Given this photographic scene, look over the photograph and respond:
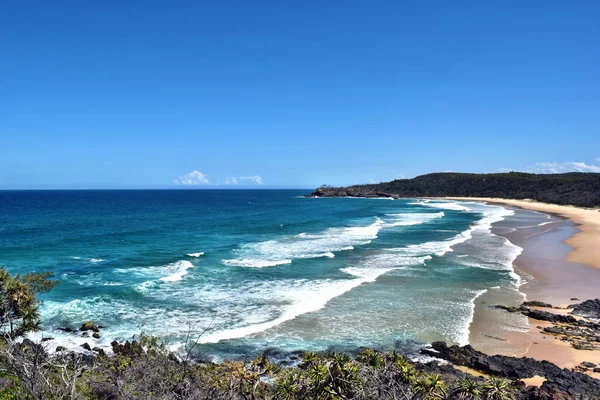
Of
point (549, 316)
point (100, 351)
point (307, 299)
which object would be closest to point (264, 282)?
point (307, 299)

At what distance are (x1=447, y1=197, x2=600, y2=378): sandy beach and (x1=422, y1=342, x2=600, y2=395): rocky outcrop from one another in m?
1.24

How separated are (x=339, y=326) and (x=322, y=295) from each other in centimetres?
508

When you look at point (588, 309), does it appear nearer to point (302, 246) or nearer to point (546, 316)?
point (546, 316)

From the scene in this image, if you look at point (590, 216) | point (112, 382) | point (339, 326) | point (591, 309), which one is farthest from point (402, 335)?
point (590, 216)

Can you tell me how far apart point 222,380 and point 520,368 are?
11615mm

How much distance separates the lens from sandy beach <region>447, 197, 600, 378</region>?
18.0 m

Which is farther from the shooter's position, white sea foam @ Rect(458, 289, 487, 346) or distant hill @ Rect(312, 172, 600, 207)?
distant hill @ Rect(312, 172, 600, 207)

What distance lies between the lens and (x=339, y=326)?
68.8ft

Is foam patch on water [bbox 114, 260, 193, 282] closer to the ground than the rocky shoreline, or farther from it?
farther from it

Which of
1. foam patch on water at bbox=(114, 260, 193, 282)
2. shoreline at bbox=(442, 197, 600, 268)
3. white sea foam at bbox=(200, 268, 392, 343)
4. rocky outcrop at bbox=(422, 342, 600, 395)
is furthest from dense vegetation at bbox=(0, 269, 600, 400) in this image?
shoreline at bbox=(442, 197, 600, 268)

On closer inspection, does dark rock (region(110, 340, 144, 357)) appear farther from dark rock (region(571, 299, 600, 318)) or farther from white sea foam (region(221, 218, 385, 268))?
dark rock (region(571, 299, 600, 318))

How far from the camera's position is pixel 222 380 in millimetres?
11375

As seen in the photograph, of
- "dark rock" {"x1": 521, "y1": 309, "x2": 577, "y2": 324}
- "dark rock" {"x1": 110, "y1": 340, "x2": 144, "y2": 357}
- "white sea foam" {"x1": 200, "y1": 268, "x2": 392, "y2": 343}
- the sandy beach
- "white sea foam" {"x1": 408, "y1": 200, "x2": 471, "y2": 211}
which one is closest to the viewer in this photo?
"dark rock" {"x1": 110, "y1": 340, "x2": 144, "y2": 357}

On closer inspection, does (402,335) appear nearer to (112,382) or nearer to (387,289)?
(387,289)
